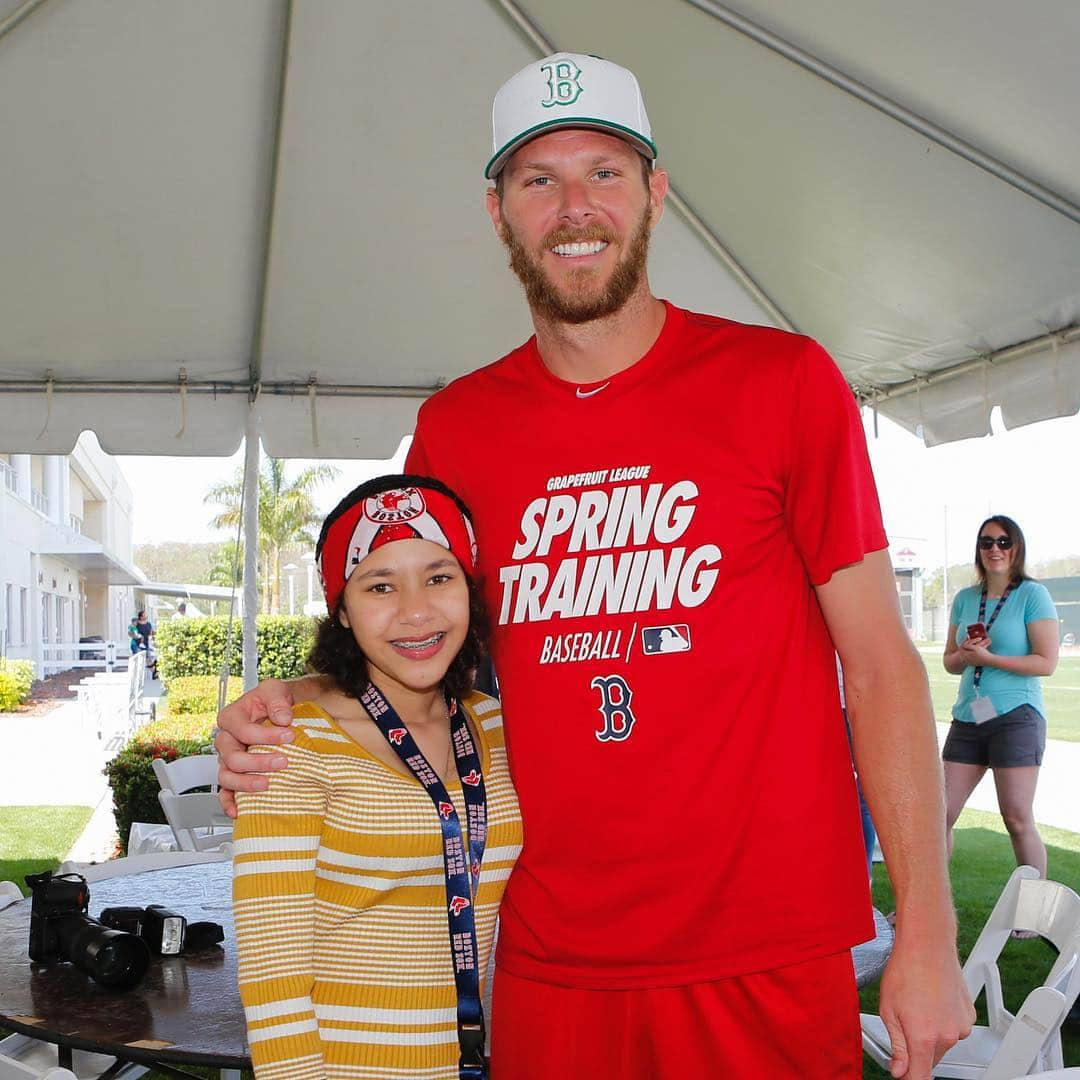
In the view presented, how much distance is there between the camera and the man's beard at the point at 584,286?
5.65 feet

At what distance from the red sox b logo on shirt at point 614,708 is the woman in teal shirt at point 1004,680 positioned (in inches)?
170

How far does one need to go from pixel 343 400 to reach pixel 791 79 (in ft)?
9.51

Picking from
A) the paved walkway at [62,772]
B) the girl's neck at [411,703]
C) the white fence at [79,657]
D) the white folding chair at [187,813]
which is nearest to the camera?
→ the girl's neck at [411,703]

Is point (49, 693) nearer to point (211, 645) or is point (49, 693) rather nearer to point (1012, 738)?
point (211, 645)

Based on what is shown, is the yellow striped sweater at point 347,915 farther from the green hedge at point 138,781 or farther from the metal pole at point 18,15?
the green hedge at point 138,781

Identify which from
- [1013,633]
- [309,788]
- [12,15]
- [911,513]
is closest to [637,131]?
[309,788]

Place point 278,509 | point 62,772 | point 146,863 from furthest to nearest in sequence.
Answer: point 278,509 < point 62,772 < point 146,863

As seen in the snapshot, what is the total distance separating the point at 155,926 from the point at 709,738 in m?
1.72

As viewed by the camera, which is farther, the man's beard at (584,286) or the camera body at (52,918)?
the camera body at (52,918)

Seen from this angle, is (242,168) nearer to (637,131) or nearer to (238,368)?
(238,368)

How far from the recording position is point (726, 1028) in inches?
59.7

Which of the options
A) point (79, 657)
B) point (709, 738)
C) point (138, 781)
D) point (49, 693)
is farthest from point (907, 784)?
point (79, 657)

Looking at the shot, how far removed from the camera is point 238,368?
20.0 feet

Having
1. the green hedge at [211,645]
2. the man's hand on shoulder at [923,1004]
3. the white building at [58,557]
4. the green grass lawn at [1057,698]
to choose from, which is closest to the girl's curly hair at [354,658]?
the man's hand on shoulder at [923,1004]
